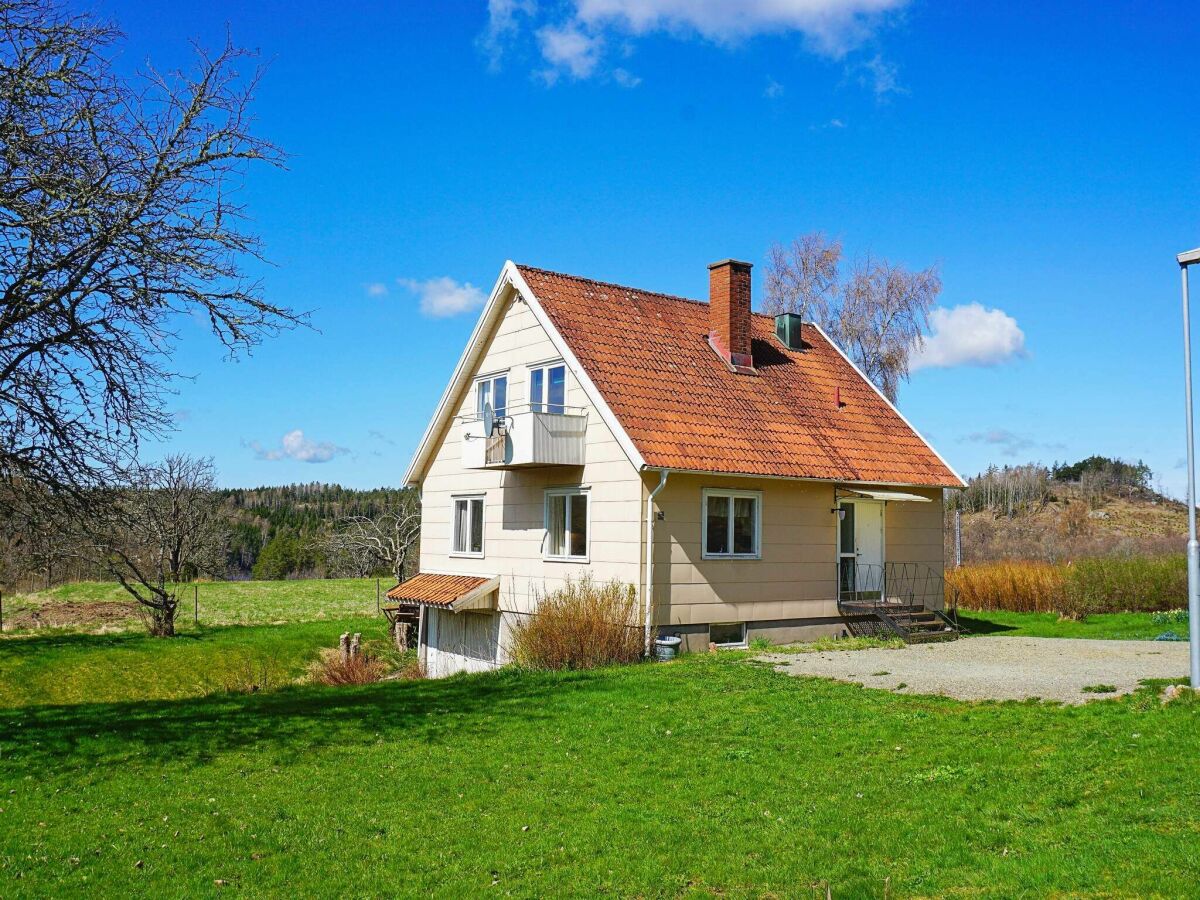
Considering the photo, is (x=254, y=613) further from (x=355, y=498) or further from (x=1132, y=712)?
(x=355, y=498)

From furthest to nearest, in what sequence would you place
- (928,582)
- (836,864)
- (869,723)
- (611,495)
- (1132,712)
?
(928,582) < (611,495) < (869,723) < (1132,712) < (836,864)

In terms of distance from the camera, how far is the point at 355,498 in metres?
85.6

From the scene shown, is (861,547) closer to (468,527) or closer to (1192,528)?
(468,527)

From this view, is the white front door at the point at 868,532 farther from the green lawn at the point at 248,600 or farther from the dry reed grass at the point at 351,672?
the green lawn at the point at 248,600

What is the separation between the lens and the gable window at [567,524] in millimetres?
21312

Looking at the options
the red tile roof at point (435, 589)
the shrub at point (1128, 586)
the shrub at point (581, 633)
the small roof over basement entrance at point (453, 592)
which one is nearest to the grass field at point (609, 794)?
the shrub at point (581, 633)

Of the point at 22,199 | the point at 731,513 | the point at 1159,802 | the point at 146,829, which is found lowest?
the point at 146,829

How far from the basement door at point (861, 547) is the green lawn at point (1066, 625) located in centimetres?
316

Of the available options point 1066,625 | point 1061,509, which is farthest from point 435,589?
point 1061,509

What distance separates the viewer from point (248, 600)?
38969 mm

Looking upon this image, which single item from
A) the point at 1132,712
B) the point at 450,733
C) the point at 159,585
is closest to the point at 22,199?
the point at 450,733

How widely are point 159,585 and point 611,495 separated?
15.4 metres

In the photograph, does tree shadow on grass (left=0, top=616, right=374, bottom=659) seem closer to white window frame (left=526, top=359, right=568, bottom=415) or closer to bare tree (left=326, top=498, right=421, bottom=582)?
bare tree (left=326, top=498, right=421, bottom=582)

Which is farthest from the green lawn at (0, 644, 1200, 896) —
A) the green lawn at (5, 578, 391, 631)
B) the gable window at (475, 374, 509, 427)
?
the green lawn at (5, 578, 391, 631)
